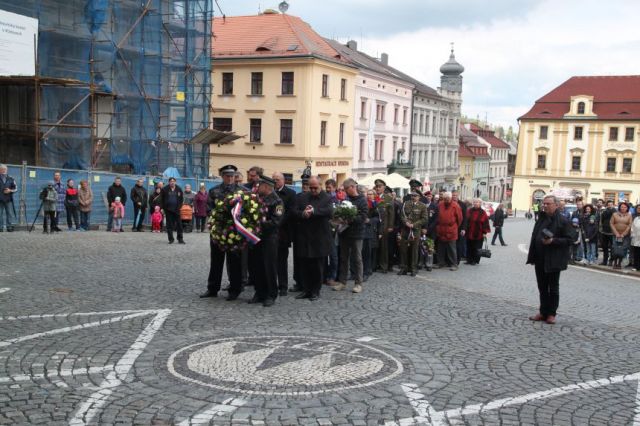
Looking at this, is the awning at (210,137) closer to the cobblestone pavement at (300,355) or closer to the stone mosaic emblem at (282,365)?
the cobblestone pavement at (300,355)

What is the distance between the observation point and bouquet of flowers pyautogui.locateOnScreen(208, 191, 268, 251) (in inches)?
382

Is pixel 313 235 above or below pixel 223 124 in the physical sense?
below

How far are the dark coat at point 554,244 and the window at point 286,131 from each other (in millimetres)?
34738

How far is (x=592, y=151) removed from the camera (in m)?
73.1

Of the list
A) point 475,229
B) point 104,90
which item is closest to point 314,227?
point 475,229

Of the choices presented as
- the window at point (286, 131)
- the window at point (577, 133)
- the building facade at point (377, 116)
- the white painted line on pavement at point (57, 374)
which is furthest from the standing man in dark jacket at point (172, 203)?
the window at point (577, 133)

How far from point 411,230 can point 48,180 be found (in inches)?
438

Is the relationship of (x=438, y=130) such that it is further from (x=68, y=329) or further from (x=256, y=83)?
(x=68, y=329)

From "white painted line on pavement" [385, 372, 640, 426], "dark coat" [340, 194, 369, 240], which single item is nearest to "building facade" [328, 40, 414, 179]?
"dark coat" [340, 194, 369, 240]

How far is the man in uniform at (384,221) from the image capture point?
1419cm

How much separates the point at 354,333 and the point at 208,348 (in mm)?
1907

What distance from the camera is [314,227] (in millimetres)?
10656

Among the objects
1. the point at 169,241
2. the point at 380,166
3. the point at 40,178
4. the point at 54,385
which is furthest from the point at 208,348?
the point at 380,166

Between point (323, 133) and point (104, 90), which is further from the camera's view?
point (323, 133)
